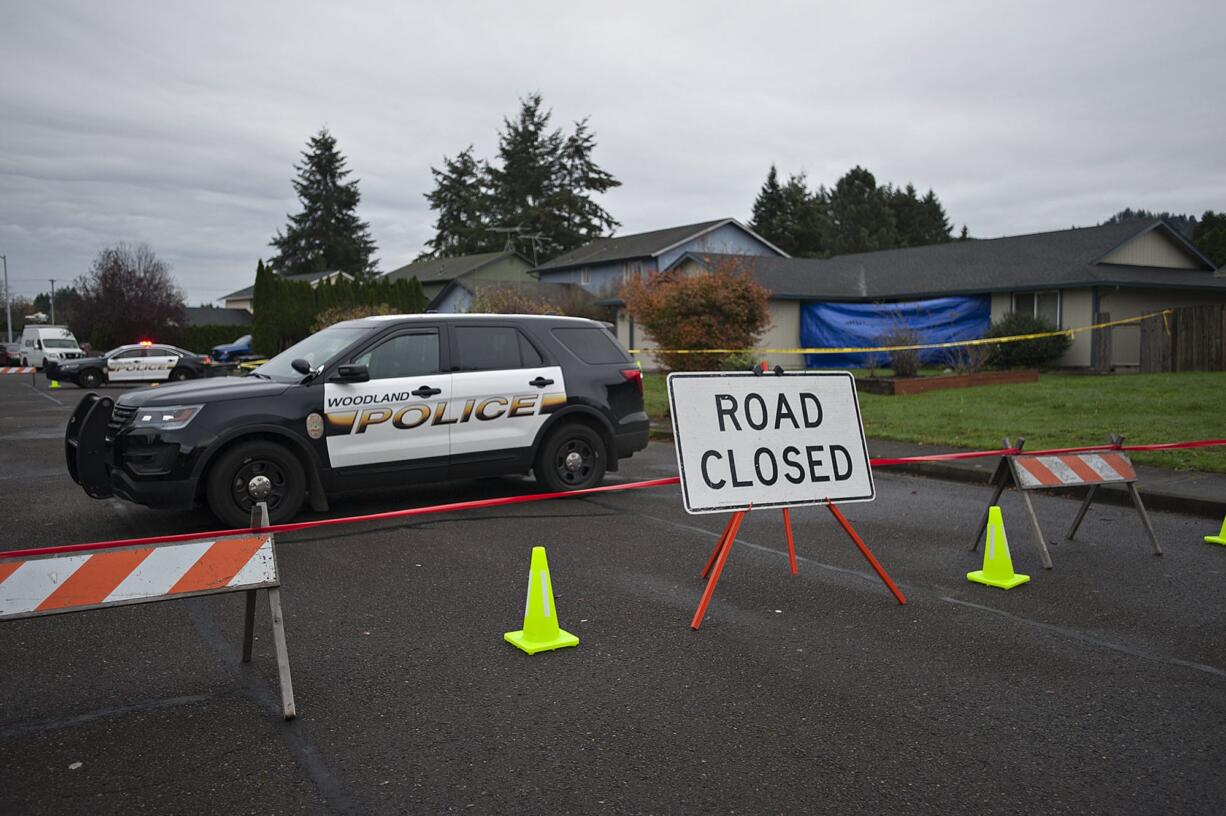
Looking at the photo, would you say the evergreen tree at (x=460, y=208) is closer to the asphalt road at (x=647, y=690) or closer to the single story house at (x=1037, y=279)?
the single story house at (x=1037, y=279)

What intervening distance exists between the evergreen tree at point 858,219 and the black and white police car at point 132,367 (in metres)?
44.8

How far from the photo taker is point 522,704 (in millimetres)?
4391

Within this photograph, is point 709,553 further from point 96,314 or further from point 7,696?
point 96,314

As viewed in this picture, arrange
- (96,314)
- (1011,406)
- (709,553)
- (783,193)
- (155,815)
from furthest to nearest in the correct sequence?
(783,193) < (96,314) < (1011,406) < (709,553) < (155,815)

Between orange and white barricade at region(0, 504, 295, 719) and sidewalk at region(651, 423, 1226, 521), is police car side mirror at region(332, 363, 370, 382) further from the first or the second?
sidewalk at region(651, 423, 1226, 521)

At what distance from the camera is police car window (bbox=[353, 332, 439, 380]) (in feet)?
28.5

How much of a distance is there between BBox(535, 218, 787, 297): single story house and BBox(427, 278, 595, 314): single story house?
108cm

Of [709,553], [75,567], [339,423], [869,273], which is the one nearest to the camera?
[75,567]

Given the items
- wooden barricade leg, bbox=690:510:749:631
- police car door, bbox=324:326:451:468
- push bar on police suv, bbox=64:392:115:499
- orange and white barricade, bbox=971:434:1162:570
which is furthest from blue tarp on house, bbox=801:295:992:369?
push bar on police suv, bbox=64:392:115:499

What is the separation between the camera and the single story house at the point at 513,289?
39.9 m

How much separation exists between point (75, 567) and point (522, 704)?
1.95 meters

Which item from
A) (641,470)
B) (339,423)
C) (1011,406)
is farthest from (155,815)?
(1011,406)

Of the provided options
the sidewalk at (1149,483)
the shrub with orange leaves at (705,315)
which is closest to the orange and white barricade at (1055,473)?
the sidewalk at (1149,483)

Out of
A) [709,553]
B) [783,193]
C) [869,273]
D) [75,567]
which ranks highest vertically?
[783,193]
